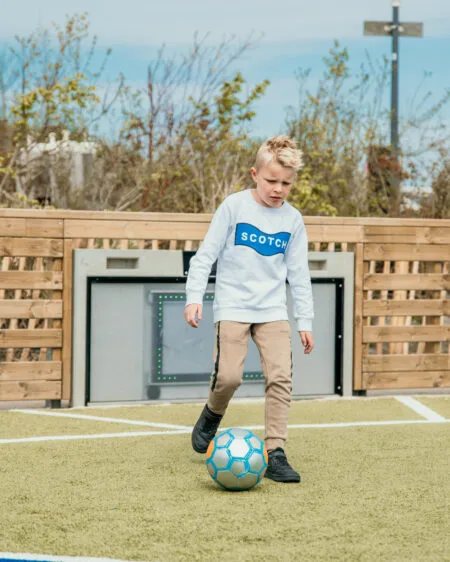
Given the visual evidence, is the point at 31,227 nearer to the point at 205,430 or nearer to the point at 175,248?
the point at 175,248

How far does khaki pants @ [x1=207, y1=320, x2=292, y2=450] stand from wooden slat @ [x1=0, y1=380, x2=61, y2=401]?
2.59 m

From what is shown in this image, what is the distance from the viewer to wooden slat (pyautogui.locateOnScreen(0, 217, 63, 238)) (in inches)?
296

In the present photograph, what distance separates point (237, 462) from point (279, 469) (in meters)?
0.42

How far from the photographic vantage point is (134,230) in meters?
7.77

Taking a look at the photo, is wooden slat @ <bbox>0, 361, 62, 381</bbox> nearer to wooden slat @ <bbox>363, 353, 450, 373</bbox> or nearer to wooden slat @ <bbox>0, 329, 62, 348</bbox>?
wooden slat @ <bbox>0, 329, 62, 348</bbox>

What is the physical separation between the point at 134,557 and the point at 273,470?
1545 millimetres

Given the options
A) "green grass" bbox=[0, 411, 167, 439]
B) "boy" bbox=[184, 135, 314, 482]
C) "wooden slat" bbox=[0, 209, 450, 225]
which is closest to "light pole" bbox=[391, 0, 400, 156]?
"wooden slat" bbox=[0, 209, 450, 225]

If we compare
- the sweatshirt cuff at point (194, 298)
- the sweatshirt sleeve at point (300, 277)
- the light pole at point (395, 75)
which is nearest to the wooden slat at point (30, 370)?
the sweatshirt cuff at point (194, 298)

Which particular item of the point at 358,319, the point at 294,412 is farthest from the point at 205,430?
the point at 358,319

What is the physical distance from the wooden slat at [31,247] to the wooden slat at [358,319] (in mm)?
2519

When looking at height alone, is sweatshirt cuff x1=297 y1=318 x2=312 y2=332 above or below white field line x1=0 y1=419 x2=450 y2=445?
above

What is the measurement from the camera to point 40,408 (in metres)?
7.77

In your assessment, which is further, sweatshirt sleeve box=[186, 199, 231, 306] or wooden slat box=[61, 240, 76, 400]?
wooden slat box=[61, 240, 76, 400]

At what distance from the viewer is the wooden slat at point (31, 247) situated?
7531mm
